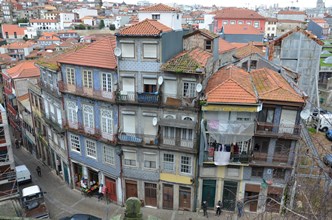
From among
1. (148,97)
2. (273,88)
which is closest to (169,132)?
(148,97)

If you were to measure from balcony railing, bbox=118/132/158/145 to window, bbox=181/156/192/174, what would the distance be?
2879mm

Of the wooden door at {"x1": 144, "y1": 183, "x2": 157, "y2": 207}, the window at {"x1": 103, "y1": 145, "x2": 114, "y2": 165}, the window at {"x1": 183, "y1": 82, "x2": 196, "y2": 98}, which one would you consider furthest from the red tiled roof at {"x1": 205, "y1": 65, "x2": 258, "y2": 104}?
the window at {"x1": 103, "y1": 145, "x2": 114, "y2": 165}

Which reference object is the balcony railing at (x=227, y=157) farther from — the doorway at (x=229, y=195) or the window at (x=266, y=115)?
the window at (x=266, y=115)

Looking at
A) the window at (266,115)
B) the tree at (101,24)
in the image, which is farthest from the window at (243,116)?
the tree at (101,24)

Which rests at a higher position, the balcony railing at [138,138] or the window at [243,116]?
the window at [243,116]

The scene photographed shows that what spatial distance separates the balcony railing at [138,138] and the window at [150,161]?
1.41 metres

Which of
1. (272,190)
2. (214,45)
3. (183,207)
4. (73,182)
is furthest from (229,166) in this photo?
(73,182)

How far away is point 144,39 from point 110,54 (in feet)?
13.8

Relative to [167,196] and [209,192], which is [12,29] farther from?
[209,192]

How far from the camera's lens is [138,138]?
86.0ft

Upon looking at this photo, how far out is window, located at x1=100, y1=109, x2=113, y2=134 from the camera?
88.3 ft

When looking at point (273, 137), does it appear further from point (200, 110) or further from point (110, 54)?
point (110, 54)

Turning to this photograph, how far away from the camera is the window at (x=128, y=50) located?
24.9 meters

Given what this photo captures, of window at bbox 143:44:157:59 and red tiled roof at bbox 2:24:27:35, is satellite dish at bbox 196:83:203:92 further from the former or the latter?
red tiled roof at bbox 2:24:27:35
